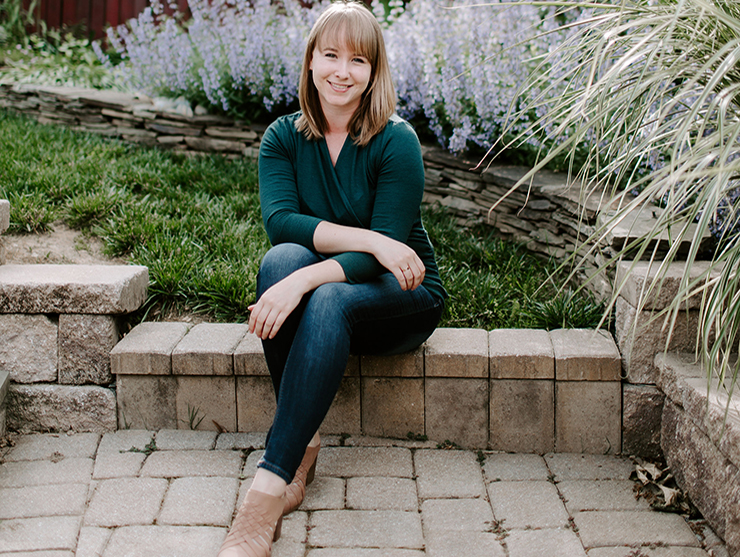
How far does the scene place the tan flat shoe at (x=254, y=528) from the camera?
5.31 feet

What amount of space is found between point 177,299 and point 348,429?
79cm

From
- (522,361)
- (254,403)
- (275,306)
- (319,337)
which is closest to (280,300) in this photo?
(275,306)

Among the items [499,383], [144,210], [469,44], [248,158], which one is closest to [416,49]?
[469,44]

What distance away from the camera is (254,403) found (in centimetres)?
222

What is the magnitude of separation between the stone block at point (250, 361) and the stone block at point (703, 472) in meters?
1.20

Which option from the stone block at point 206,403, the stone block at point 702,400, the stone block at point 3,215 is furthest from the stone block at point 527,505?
the stone block at point 3,215

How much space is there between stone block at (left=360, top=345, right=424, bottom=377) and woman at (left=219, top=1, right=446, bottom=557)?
0.17ft

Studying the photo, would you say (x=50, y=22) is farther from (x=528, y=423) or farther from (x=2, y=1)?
(x=528, y=423)

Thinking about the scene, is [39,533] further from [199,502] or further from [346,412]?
[346,412]

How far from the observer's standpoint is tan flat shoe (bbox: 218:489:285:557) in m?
1.62

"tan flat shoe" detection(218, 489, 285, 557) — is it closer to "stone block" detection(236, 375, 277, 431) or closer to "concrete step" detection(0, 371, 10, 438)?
"stone block" detection(236, 375, 277, 431)

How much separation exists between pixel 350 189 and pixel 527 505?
1.00 metres

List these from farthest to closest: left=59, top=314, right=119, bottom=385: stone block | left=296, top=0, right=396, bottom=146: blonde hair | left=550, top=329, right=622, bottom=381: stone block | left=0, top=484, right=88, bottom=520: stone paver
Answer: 1. left=59, top=314, right=119, bottom=385: stone block
2. left=550, top=329, right=622, bottom=381: stone block
3. left=296, top=0, right=396, bottom=146: blonde hair
4. left=0, top=484, right=88, bottom=520: stone paver

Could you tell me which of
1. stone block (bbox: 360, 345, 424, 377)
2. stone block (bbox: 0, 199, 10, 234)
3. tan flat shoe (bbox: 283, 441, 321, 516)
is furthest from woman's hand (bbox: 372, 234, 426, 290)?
stone block (bbox: 0, 199, 10, 234)
